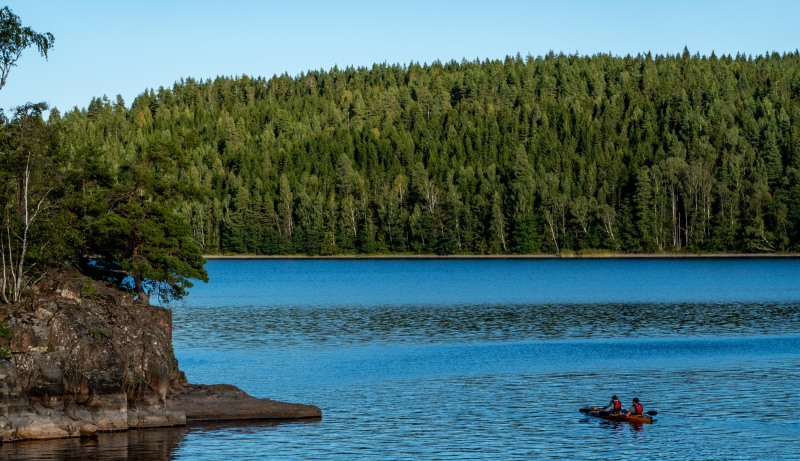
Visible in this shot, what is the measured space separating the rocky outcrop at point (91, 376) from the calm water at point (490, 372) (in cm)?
129

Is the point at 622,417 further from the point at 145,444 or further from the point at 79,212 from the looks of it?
the point at 79,212

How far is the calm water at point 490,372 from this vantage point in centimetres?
4512

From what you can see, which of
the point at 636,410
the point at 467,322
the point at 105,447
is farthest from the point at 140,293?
the point at 467,322

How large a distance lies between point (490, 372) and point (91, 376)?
27.8 m

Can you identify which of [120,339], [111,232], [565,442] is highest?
[111,232]

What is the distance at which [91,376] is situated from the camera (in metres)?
46.7

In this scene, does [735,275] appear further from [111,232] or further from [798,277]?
[111,232]

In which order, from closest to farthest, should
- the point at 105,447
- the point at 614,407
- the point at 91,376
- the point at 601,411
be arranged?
the point at 105,447, the point at 91,376, the point at 614,407, the point at 601,411

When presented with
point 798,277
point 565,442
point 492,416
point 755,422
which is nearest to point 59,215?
point 492,416

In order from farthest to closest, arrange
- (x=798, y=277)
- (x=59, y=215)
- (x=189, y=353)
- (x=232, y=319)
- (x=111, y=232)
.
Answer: (x=798, y=277) < (x=232, y=319) < (x=189, y=353) < (x=111, y=232) < (x=59, y=215)

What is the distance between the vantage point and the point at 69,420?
45906 millimetres

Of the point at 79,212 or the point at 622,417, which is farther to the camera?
the point at 79,212

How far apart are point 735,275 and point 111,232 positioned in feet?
446

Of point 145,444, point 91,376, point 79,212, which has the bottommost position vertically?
point 145,444
